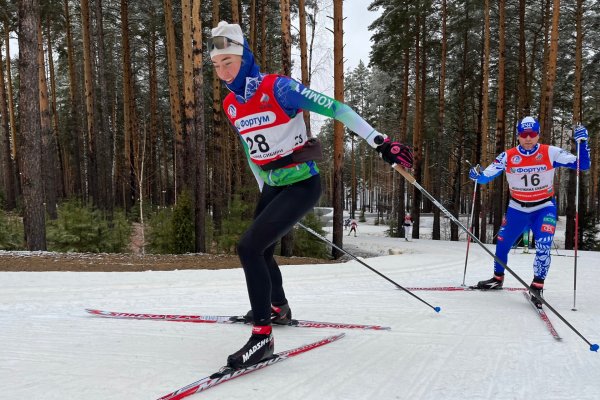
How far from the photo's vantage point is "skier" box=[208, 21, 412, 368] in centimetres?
265

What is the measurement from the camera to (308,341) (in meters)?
3.17

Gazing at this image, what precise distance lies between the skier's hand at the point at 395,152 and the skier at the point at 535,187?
3310mm

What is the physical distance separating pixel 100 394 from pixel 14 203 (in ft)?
95.8

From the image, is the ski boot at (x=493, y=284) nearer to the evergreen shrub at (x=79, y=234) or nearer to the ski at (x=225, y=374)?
the ski at (x=225, y=374)

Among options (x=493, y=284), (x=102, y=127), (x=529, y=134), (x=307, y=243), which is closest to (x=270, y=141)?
(x=529, y=134)

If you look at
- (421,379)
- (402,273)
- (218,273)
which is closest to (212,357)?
(421,379)

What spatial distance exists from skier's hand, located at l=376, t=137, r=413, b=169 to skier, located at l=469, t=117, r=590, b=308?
331 centimetres

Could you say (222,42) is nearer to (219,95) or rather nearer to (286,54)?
(286,54)

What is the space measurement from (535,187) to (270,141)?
3.96 meters

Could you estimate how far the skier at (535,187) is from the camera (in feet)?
16.7

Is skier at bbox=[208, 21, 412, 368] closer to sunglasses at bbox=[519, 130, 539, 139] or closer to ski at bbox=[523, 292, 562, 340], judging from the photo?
ski at bbox=[523, 292, 562, 340]

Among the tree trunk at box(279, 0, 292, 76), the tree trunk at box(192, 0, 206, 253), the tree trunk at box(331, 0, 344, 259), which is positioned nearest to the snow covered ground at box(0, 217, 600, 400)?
the tree trunk at box(192, 0, 206, 253)

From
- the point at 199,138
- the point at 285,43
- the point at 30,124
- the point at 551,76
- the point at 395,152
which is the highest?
the point at 285,43

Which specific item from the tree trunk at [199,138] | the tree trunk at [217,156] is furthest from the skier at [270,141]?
the tree trunk at [217,156]
